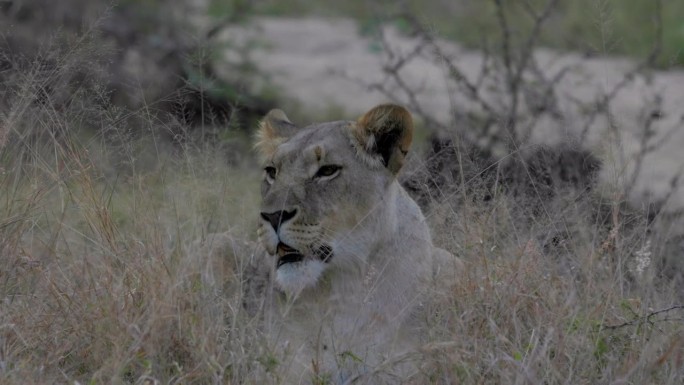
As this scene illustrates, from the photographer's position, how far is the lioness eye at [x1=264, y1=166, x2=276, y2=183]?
163 inches

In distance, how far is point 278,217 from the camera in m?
3.81

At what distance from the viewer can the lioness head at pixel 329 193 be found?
12.6 feet

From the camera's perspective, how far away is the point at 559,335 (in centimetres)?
358

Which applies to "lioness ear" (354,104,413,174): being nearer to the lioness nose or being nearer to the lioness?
the lioness

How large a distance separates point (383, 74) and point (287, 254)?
6.32m

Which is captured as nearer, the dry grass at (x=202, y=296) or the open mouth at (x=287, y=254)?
the dry grass at (x=202, y=296)

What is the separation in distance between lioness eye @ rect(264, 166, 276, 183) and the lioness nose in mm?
328

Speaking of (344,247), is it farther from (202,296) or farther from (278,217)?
(202,296)

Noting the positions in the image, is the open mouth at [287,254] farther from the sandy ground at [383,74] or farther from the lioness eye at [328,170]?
the sandy ground at [383,74]

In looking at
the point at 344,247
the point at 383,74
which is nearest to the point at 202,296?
the point at 344,247

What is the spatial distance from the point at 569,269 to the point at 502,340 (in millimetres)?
688

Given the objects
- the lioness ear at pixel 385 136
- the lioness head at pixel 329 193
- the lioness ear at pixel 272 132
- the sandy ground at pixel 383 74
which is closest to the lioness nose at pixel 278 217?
the lioness head at pixel 329 193

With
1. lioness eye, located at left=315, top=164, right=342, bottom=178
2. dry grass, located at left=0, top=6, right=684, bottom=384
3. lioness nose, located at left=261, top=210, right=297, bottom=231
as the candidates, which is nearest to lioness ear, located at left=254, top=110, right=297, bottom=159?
dry grass, located at left=0, top=6, right=684, bottom=384

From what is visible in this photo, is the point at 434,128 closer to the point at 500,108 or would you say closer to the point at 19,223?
the point at 500,108
